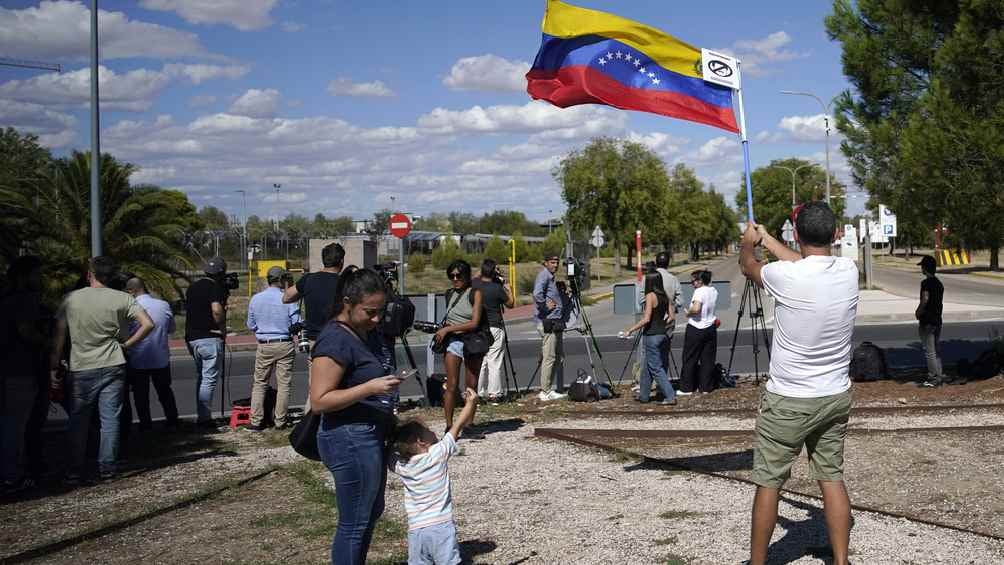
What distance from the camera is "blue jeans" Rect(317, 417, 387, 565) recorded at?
14.3ft

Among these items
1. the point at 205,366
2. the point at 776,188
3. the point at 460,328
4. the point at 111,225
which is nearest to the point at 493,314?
the point at 460,328

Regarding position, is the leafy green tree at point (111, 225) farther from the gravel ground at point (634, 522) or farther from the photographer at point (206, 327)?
the gravel ground at point (634, 522)

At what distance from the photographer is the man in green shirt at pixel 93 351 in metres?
7.64

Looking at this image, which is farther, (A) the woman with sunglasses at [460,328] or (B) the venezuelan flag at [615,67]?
(A) the woman with sunglasses at [460,328]

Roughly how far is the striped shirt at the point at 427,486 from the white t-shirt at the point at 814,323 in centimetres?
173

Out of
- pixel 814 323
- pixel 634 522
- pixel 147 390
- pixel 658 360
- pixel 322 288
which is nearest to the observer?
pixel 814 323

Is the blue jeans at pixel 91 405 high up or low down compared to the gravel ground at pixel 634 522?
up

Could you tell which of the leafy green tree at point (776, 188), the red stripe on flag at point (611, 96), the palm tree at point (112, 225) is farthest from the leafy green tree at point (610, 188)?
the red stripe on flag at point (611, 96)

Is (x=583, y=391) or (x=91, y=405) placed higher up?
(x=91, y=405)

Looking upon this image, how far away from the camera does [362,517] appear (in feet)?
14.5

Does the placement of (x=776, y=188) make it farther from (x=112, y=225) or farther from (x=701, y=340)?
(x=701, y=340)

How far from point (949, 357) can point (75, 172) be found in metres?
22.1

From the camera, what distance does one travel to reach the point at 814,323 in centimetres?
469

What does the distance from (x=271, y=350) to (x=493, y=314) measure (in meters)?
2.50
